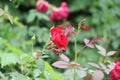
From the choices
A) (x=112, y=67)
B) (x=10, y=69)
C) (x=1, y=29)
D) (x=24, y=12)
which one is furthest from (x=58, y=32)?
(x=24, y=12)

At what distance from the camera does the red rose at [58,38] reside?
1.68m

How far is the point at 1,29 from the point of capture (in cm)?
299

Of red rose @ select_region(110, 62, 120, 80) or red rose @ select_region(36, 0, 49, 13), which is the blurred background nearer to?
red rose @ select_region(36, 0, 49, 13)

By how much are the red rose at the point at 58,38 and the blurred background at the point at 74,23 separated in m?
1.20

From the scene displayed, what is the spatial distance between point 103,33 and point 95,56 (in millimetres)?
245

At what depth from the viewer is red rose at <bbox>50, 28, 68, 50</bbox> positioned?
1683 millimetres

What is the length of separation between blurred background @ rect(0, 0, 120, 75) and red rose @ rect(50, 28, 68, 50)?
1.20 metres

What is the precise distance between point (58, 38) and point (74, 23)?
2461mm

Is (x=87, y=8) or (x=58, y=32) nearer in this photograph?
(x=58, y=32)

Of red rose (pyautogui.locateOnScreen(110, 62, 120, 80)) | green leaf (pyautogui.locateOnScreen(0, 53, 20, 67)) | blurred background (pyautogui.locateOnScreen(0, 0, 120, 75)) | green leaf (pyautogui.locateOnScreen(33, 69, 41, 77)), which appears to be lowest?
red rose (pyautogui.locateOnScreen(110, 62, 120, 80))

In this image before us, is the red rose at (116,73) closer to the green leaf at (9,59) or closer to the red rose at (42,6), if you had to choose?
the green leaf at (9,59)

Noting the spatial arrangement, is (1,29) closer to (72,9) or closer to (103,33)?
(103,33)

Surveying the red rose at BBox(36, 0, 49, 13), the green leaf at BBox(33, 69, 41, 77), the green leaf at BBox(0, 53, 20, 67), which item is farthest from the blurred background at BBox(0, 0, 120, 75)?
the green leaf at BBox(33, 69, 41, 77)

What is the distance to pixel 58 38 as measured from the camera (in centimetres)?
168
